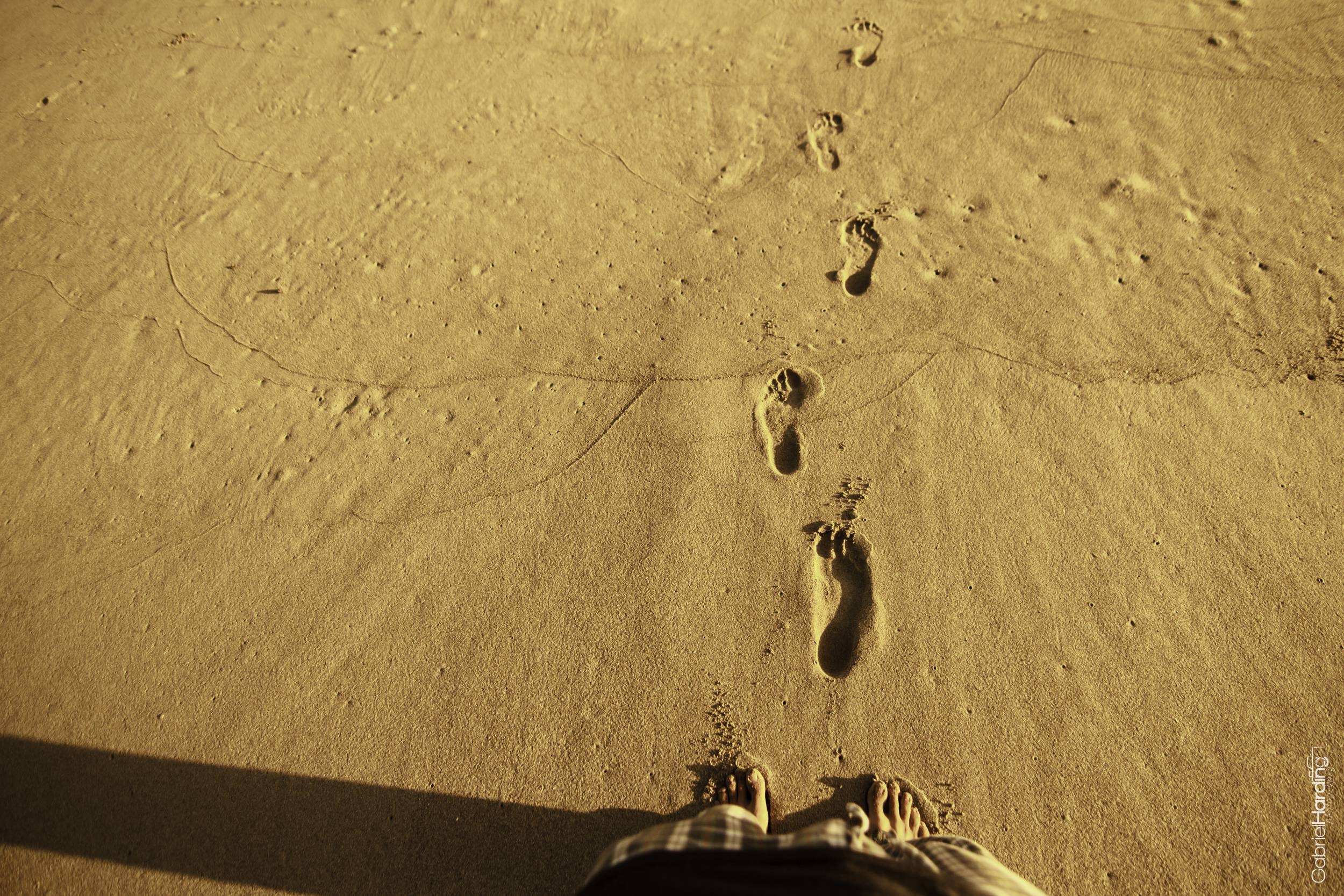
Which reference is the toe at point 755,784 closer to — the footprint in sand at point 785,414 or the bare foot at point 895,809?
the bare foot at point 895,809

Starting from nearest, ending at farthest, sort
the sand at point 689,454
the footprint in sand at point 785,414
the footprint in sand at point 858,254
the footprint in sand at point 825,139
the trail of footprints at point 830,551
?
the sand at point 689,454
the trail of footprints at point 830,551
the footprint in sand at point 785,414
the footprint in sand at point 858,254
the footprint in sand at point 825,139

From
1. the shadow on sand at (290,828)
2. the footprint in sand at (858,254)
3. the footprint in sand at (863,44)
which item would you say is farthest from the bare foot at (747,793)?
the footprint in sand at (863,44)

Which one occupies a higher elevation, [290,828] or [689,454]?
[689,454]

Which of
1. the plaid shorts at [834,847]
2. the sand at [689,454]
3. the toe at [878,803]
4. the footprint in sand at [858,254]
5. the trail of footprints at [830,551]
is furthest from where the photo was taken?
the footprint in sand at [858,254]

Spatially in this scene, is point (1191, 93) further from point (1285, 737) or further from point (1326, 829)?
point (1326, 829)

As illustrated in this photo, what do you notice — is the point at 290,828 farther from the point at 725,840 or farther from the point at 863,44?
the point at 863,44

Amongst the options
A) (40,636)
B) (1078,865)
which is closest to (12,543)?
(40,636)

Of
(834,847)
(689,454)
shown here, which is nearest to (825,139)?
(689,454)

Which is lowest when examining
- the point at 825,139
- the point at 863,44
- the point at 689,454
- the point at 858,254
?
the point at 689,454
